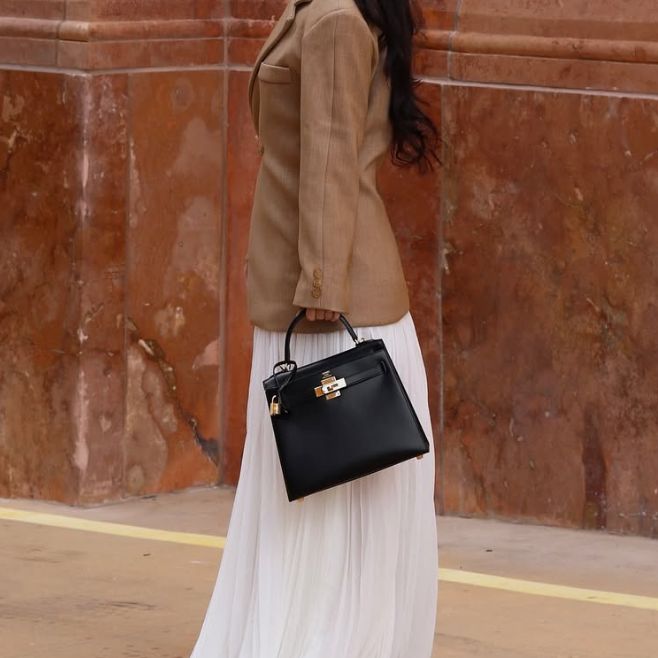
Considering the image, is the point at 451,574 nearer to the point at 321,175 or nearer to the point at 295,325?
the point at 295,325

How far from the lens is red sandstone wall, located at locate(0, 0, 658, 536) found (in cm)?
582

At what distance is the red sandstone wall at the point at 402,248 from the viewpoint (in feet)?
19.1

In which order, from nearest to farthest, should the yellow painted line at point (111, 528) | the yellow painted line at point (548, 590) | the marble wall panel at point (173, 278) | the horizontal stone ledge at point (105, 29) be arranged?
the yellow painted line at point (548, 590)
the yellow painted line at point (111, 528)
the horizontal stone ledge at point (105, 29)
the marble wall panel at point (173, 278)

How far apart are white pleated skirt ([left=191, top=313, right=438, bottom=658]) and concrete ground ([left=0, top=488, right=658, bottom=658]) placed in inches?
21.4

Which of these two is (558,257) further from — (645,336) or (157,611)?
(157,611)

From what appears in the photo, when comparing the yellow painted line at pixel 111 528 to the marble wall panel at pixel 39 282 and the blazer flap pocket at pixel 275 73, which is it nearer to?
the marble wall panel at pixel 39 282

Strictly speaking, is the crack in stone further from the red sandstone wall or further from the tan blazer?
the tan blazer

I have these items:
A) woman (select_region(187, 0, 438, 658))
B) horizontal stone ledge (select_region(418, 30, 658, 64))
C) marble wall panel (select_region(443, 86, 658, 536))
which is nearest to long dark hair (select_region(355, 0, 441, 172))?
woman (select_region(187, 0, 438, 658))

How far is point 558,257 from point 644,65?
27.5 inches

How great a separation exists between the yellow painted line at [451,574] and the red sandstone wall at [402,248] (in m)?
0.18

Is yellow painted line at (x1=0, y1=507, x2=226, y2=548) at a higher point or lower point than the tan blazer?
lower

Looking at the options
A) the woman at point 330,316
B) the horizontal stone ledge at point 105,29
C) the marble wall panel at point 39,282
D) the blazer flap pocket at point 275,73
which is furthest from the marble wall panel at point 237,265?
the blazer flap pocket at point 275,73

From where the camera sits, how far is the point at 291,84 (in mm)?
4094

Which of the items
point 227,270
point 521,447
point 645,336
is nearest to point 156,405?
point 227,270
